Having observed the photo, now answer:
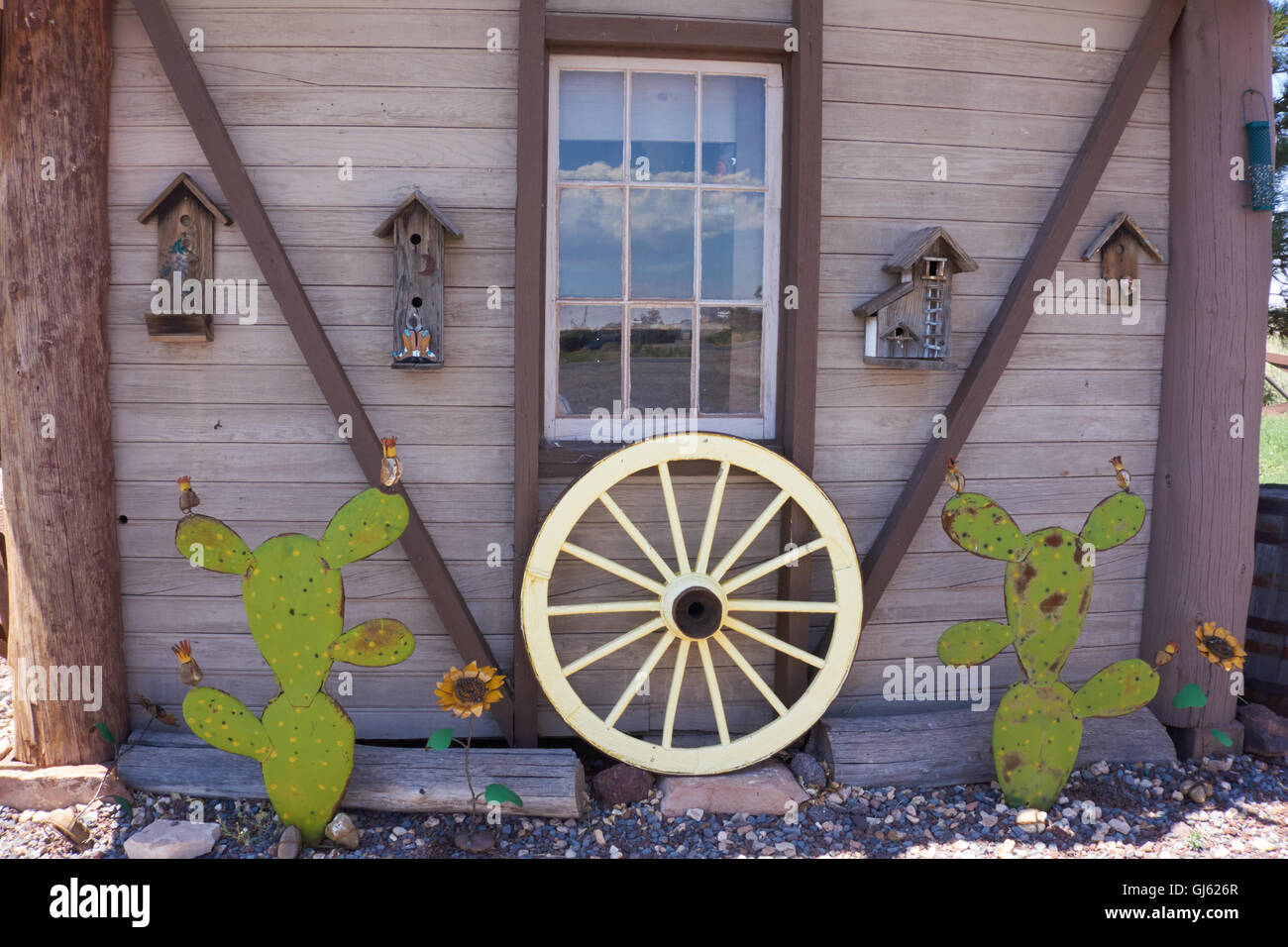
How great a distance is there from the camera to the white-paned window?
9.45ft

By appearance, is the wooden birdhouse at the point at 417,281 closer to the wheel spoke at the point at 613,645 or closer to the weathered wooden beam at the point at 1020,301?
the wheel spoke at the point at 613,645

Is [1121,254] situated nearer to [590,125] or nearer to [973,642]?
[973,642]

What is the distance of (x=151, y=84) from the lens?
108 inches

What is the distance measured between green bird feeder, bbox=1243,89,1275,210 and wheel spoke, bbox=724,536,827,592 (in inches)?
76.5

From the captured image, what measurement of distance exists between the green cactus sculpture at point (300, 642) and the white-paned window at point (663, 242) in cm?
82

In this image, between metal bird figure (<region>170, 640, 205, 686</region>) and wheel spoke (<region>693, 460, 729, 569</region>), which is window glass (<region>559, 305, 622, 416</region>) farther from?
metal bird figure (<region>170, 640, 205, 686</region>)

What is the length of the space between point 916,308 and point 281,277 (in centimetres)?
207

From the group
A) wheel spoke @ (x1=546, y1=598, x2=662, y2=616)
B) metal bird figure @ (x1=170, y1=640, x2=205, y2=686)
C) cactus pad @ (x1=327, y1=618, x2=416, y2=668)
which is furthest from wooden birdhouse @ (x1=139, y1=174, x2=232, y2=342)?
wheel spoke @ (x1=546, y1=598, x2=662, y2=616)

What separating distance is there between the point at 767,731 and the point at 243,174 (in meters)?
2.45

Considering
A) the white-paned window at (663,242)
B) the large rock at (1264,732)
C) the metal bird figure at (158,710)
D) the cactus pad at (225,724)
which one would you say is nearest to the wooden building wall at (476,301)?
the metal bird figure at (158,710)

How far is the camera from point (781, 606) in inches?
111

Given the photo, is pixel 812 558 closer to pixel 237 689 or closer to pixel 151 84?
pixel 237 689

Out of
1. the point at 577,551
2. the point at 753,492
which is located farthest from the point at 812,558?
the point at 577,551

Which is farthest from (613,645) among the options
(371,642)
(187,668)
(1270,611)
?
(1270,611)
